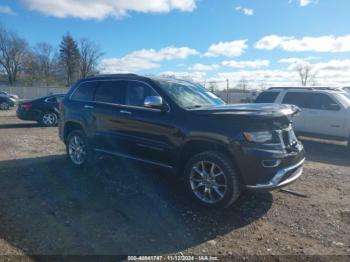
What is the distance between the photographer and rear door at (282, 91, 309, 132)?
34.0ft

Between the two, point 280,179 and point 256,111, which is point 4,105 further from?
point 280,179

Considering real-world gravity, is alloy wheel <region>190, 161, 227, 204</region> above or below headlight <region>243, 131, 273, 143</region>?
below

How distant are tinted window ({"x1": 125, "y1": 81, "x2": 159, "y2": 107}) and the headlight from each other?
179 cm

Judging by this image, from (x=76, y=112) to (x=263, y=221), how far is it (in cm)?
437

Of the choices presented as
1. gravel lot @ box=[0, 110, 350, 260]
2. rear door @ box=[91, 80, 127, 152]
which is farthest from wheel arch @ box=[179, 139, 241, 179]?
rear door @ box=[91, 80, 127, 152]

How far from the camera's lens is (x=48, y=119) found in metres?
13.8

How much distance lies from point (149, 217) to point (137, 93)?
2.23m

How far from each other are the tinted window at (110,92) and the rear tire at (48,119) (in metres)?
8.60

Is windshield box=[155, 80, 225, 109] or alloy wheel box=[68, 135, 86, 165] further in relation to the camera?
alloy wheel box=[68, 135, 86, 165]

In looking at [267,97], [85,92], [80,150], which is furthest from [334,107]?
[80,150]

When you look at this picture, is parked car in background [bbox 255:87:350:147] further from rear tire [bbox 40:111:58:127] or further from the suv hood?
rear tire [bbox 40:111:58:127]

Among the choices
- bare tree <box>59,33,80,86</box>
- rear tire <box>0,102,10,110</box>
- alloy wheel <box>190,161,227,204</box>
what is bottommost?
alloy wheel <box>190,161,227,204</box>

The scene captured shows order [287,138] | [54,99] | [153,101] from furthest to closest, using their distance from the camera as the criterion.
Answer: [54,99] < [153,101] < [287,138]

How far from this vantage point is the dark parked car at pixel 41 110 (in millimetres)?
13500
